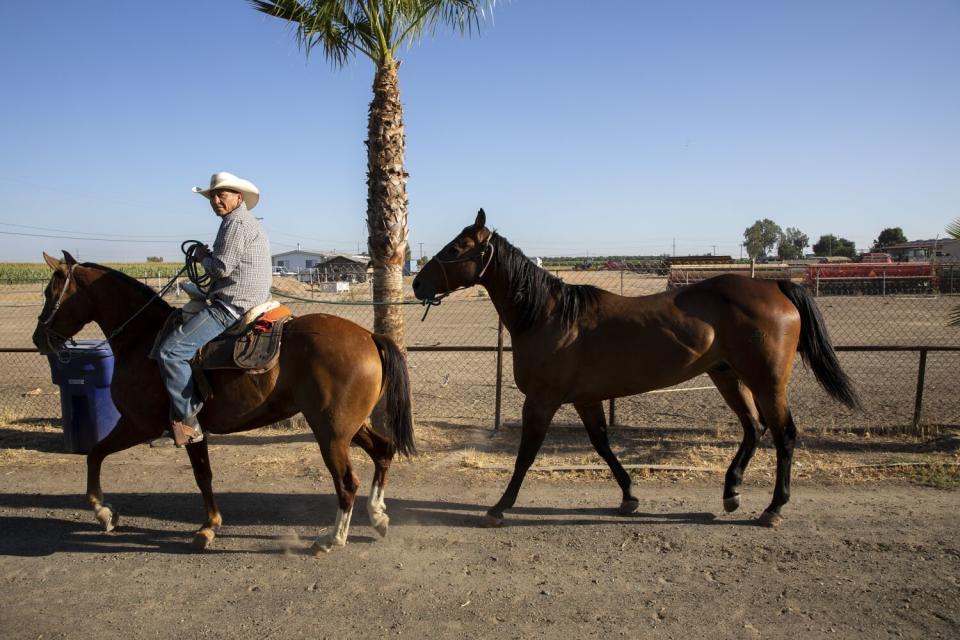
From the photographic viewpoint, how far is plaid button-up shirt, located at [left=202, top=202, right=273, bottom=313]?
4.41 meters

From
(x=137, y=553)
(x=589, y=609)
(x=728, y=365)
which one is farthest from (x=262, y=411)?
(x=728, y=365)

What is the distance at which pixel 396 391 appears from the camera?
468 centimetres

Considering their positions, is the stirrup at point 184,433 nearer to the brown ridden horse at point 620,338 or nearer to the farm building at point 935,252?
the brown ridden horse at point 620,338

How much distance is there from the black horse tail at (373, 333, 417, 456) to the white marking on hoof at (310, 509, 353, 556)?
630 mm

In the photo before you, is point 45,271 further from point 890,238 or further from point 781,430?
point 890,238

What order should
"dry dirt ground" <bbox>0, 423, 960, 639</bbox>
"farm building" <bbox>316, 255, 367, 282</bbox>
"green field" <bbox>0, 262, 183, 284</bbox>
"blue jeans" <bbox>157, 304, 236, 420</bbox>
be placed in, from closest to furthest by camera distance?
"dry dirt ground" <bbox>0, 423, 960, 639</bbox>, "blue jeans" <bbox>157, 304, 236, 420</bbox>, "farm building" <bbox>316, 255, 367, 282</bbox>, "green field" <bbox>0, 262, 183, 284</bbox>

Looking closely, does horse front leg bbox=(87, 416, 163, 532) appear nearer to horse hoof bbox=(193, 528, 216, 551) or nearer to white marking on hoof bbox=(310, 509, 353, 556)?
horse hoof bbox=(193, 528, 216, 551)

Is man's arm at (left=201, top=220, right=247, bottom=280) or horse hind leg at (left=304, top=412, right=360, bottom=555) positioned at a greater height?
man's arm at (left=201, top=220, right=247, bottom=280)

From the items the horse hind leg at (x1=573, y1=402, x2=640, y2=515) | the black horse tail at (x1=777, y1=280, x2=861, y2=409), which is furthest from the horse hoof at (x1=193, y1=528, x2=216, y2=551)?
the black horse tail at (x1=777, y1=280, x2=861, y2=409)

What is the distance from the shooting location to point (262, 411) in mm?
4613

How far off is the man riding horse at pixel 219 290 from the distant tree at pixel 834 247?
87.1 metres

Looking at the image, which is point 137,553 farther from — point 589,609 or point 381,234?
point 381,234

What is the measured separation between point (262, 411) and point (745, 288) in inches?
156

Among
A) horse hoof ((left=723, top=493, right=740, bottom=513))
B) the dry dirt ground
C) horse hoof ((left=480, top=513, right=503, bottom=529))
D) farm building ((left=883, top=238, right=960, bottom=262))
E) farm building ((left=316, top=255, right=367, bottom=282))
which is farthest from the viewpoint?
farm building ((left=883, top=238, right=960, bottom=262))
